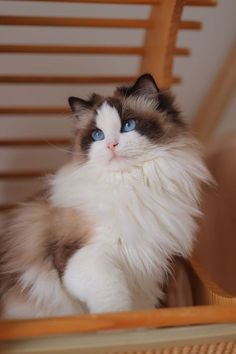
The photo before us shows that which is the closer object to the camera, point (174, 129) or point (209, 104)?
point (174, 129)

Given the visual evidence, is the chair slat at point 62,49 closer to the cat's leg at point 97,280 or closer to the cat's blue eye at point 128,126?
the cat's blue eye at point 128,126

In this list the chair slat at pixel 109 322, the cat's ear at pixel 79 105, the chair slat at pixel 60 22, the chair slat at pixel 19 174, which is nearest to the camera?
the chair slat at pixel 109 322

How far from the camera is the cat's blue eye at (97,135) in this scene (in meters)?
1.03

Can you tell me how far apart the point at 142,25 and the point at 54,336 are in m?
0.97

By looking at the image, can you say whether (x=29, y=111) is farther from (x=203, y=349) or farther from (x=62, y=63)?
(x=203, y=349)

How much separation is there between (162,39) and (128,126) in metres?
0.40

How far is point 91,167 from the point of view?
1.05m

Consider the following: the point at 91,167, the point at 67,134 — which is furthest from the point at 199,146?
the point at 67,134

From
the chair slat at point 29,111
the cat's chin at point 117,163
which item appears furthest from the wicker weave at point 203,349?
the chair slat at point 29,111

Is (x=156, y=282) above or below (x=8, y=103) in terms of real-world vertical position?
below

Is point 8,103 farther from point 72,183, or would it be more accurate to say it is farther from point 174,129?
point 174,129

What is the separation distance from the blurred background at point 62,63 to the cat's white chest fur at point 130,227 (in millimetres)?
538

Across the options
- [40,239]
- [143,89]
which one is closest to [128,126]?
[143,89]

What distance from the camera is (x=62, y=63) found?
1634mm
